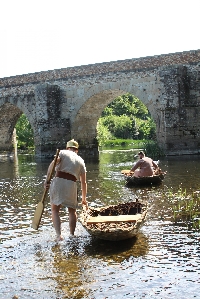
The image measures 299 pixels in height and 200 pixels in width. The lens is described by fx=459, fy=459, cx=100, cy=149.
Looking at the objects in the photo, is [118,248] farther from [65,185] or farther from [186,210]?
[186,210]

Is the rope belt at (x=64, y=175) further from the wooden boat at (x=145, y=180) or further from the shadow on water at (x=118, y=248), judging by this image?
the wooden boat at (x=145, y=180)

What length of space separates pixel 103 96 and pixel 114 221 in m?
17.6

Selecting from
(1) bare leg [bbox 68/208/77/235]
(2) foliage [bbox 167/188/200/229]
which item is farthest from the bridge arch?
(1) bare leg [bbox 68/208/77/235]

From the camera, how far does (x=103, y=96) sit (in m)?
23.3

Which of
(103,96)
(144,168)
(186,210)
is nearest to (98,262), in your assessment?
(186,210)

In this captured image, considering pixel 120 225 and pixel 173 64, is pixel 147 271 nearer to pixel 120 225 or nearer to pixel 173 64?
pixel 120 225

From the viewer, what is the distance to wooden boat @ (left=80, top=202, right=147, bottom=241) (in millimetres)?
5789

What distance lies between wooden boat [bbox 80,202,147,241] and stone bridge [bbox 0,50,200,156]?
502 inches

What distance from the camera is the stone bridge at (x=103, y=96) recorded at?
63.5 ft

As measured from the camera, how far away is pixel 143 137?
47.2 m

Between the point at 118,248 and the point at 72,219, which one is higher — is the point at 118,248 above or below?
below

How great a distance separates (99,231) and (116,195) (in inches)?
177

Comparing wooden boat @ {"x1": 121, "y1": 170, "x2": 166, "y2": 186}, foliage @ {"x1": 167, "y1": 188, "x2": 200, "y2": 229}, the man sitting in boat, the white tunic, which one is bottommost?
foliage @ {"x1": 167, "y1": 188, "x2": 200, "y2": 229}

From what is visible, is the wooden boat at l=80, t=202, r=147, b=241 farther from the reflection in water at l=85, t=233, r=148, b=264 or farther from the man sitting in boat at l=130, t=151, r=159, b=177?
the man sitting in boat at l=130, t=151, r=159, b=177
